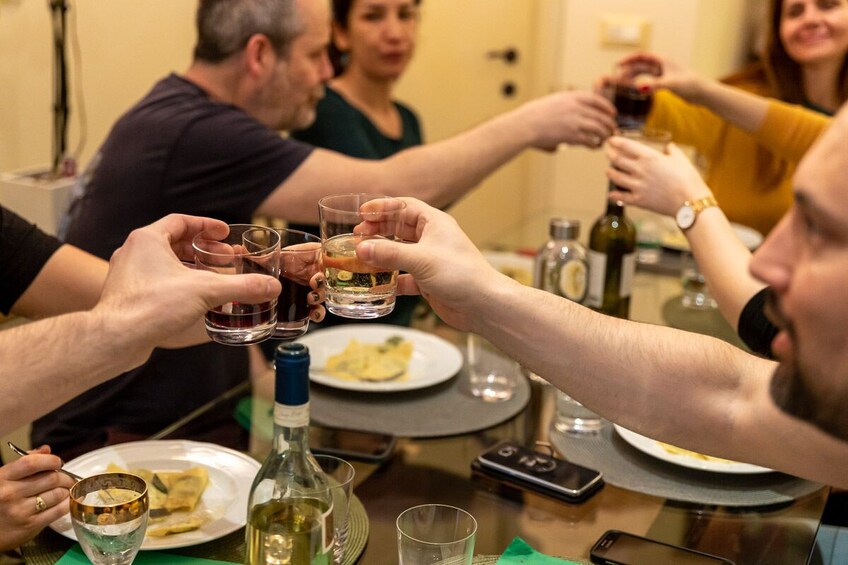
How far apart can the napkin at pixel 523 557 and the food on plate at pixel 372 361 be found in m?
0.56

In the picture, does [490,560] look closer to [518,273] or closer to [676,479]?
[676,479]

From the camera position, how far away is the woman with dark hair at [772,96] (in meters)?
2.90

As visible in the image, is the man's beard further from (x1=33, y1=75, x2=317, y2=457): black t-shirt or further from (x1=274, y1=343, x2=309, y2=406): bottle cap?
(x1=33, y1=75, x2=317, y2=457): black t-shirt

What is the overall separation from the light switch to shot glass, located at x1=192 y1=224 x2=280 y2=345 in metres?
3.22

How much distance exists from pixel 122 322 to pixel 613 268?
1.02 metres

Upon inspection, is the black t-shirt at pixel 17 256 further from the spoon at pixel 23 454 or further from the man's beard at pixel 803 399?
the man's beard at pixel 803 399

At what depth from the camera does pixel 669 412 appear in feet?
3.85

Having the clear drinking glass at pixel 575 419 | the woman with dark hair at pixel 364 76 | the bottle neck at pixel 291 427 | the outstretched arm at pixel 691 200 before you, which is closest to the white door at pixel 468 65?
the woman with dark hair at pixel 364 76

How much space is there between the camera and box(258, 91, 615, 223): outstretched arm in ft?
6.75

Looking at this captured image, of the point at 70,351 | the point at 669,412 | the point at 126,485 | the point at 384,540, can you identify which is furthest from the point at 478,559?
the point at 70,351

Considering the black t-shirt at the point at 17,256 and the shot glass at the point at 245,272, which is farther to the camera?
the black t-shirt at the point at 17,256

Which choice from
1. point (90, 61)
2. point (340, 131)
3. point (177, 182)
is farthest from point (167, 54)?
point (177, 182)

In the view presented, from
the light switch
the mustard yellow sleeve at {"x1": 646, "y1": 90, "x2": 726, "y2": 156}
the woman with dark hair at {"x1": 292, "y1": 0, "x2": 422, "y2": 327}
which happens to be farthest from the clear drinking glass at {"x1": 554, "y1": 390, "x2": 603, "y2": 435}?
the light switch

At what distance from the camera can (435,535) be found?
1.06 m
